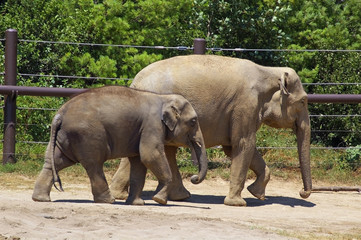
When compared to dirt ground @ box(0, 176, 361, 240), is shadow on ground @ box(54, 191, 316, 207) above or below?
below

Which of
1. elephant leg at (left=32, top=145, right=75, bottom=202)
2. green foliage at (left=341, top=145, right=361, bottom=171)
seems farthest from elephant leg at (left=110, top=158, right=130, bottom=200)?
green foliage at (left=341, top=145, right=361, bottom=171)

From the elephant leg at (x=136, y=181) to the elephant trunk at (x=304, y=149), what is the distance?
2471mm

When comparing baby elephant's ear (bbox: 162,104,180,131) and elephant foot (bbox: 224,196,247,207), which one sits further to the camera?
elephant foot (bbox: 224,196,247,207)

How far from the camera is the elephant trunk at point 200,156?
1067 cm

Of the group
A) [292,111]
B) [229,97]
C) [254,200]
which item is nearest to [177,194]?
[254,200]

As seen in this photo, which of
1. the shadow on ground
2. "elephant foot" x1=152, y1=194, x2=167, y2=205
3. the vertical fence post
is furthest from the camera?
the vertical fence post

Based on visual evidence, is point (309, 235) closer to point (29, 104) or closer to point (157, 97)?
point (157, 97)

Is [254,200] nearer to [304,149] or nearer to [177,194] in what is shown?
[304,149]

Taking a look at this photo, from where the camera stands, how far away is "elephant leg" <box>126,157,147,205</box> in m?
10.5

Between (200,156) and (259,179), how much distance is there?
1460 mm

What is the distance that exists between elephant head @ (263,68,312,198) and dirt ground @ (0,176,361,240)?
57 cm

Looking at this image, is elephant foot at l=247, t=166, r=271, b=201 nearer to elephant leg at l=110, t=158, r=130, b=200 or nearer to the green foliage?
elephant leg at l=110, t=158, r=130, b=200

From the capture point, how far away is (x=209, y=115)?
11234mm

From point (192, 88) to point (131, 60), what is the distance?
5139 mm
